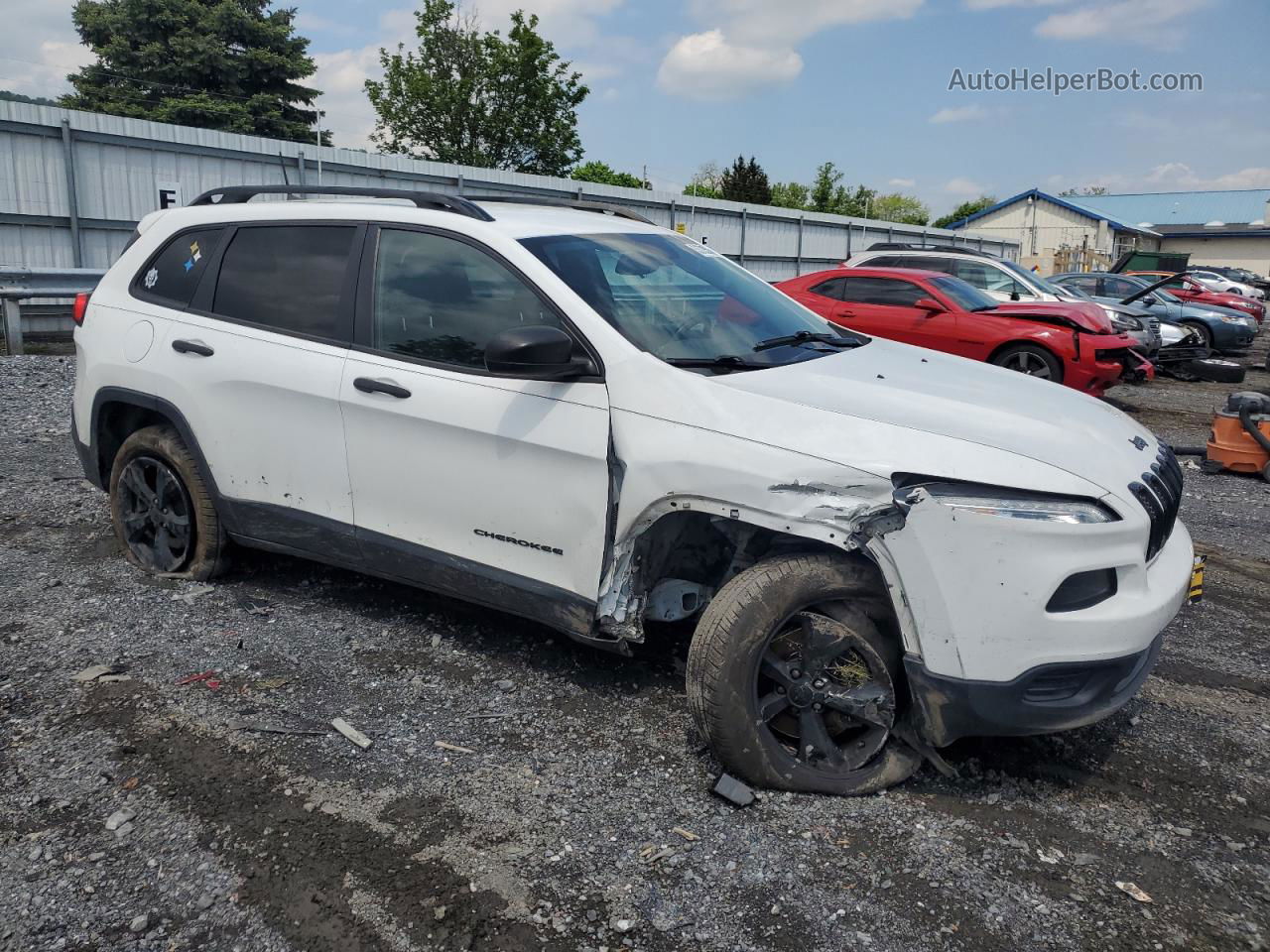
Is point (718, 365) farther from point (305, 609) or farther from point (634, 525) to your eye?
point (305, 609)

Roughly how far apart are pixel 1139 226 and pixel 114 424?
73.8 meters

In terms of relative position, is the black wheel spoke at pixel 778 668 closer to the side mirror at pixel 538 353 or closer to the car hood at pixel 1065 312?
the side mirror at pixel 538 353

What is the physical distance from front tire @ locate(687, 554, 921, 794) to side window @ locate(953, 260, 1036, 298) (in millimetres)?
10563

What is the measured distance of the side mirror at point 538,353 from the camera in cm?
321

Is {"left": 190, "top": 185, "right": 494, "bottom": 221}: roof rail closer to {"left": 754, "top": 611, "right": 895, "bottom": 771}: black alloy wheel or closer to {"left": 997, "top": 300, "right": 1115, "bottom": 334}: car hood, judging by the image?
{"left": 754, "top": 611, "right": 895, "bottom": 771}: black alloy wheel

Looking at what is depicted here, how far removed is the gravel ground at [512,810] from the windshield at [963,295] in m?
7.48

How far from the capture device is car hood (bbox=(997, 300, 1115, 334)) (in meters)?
11.0

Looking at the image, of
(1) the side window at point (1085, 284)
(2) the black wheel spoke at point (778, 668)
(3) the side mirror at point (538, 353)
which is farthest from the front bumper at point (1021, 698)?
(1) the side window at point (1085, 284)

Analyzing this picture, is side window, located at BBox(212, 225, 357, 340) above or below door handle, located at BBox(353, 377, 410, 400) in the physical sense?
above

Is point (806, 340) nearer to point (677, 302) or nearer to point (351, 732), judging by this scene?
point (677, 302)

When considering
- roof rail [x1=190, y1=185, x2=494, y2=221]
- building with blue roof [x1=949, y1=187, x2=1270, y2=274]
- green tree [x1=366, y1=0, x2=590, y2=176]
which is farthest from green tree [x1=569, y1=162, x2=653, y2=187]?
roof rail [x1=190, y1=185, x2=494, y2=221]

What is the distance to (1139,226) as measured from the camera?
217 ft

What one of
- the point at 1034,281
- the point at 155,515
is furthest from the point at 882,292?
the point at 155,515

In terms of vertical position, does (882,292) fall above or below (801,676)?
above
